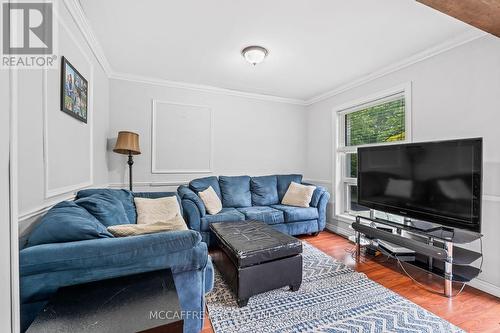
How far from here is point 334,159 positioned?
3.99 metres

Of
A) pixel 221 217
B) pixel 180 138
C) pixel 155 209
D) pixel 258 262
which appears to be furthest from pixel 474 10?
pixel 180 138

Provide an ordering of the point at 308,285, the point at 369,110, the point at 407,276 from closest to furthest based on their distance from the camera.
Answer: the point at 308,285
the point at 407,276
the point at 369,110

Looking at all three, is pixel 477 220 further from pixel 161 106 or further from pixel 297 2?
pixel 161 106

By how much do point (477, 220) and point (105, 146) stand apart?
4169 mm

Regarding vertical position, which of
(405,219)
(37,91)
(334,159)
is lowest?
(405,219)

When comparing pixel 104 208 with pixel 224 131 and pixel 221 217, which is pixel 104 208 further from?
pixel 224 131

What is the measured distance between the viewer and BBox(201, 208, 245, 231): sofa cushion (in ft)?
9.77

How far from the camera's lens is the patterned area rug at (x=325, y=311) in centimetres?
166

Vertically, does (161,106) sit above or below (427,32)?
below

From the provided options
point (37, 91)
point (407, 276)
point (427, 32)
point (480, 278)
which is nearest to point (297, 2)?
point (427, 32)

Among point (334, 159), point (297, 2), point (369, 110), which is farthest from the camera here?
point (334, 159)

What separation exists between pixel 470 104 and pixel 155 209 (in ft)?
11.4

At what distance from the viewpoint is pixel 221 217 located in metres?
3.07

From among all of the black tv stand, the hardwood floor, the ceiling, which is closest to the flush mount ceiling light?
the ceiling
